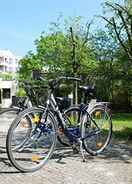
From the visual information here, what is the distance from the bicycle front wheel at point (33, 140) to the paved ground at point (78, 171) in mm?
119

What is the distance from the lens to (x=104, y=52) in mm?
29422

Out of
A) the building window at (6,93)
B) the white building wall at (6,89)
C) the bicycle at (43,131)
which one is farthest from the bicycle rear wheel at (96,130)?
the building window at (6,93)

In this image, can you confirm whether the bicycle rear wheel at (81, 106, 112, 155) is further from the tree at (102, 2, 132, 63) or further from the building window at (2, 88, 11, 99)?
the building window at (2, 88, 11, 99)

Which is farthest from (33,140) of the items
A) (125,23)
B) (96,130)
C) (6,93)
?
(6,93)

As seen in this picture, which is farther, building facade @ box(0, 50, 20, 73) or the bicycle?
building facade @ box(0, 50, 20, 73)

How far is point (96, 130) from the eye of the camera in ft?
19.1

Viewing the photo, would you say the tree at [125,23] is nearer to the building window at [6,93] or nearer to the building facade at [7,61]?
the building window at [6,93]

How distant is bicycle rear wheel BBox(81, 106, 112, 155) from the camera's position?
18.1ft

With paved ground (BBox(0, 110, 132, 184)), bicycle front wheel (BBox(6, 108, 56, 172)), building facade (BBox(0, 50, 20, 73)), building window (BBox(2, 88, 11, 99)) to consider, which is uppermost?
building facade (BBox(0, 50, 20, 73))

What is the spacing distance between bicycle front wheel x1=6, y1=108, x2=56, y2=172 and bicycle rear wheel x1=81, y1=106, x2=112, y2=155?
0.56m

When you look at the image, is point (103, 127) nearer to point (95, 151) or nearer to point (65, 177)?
point (95, 151)

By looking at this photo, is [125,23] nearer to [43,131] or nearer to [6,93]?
[43,131]

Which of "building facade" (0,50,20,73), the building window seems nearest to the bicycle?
the building window

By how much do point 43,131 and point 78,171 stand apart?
688 millimetres
